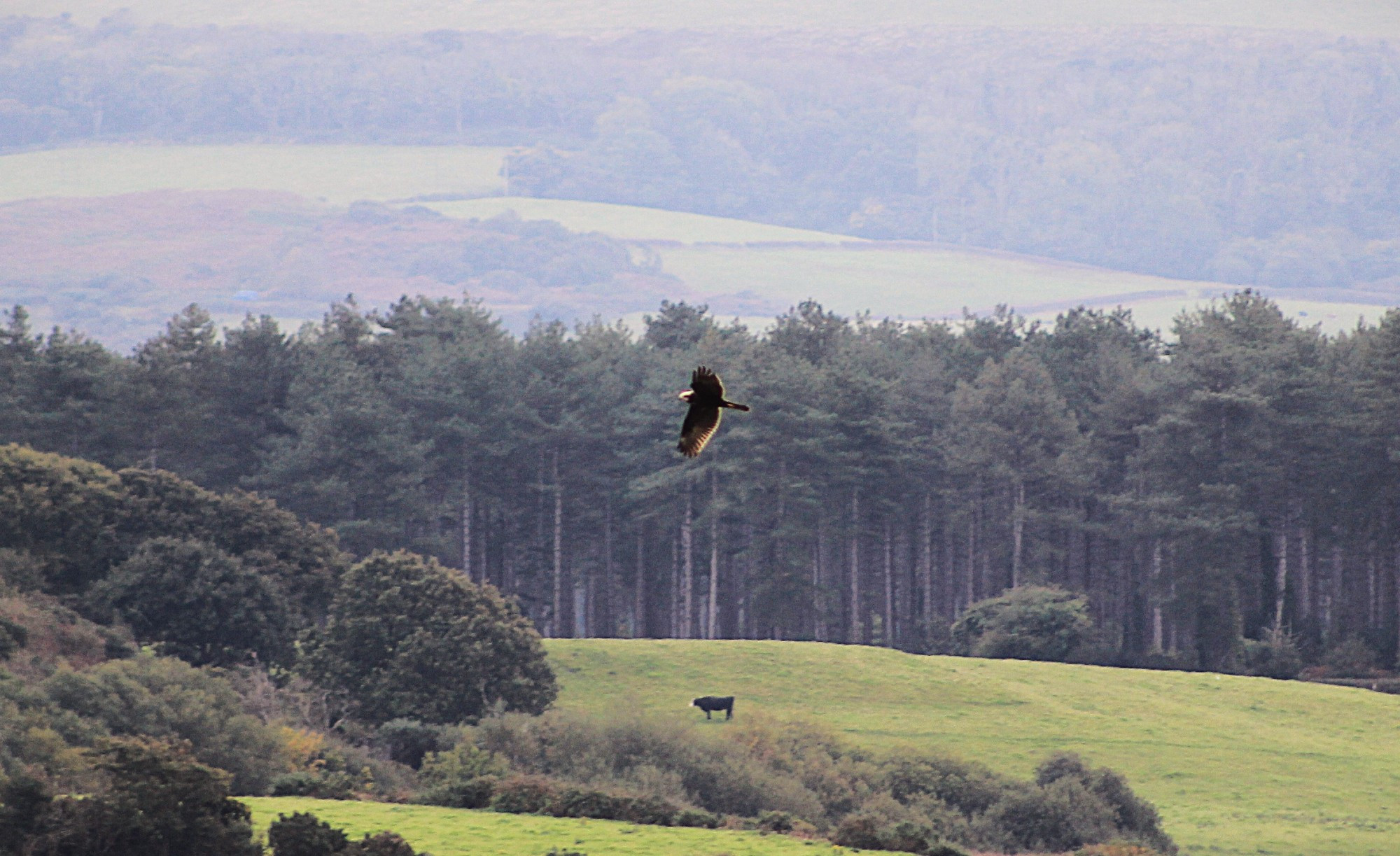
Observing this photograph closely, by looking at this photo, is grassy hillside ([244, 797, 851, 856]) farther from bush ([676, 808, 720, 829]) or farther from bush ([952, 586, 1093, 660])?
bush ([952, 586, 1093, 660])

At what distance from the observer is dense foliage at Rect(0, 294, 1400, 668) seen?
89.1 metres

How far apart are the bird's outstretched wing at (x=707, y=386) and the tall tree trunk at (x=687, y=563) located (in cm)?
7230

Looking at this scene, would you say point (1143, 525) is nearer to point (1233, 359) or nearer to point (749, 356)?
point (1233, 359)

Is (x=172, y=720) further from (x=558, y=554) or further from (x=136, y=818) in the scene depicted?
(x=558, y=554)

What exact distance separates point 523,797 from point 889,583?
62.0m

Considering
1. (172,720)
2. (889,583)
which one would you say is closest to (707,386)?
(172,720)

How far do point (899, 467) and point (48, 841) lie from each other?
69834mm

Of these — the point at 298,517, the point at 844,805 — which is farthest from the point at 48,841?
the point at 298,517

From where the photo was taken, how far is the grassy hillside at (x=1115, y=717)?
174 ft

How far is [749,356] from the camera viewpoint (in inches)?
3930

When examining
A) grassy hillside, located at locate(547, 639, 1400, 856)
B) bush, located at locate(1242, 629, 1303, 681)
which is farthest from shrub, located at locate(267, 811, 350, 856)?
bush, located at locate(1242, 629, 1303, 681)

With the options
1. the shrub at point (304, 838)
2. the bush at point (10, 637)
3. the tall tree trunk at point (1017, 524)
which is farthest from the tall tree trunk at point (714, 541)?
the shrub at point (304, 838)

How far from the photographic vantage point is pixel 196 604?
2215 inches

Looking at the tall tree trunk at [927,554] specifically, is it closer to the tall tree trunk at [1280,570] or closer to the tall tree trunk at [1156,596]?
the tall tree trunk at [1156,596]
